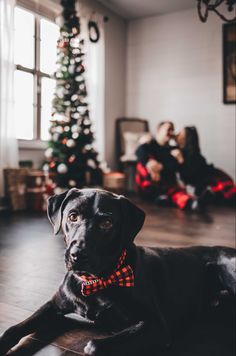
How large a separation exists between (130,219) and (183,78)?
5.82m

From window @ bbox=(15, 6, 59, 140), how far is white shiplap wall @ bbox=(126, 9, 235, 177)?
79.4 inches

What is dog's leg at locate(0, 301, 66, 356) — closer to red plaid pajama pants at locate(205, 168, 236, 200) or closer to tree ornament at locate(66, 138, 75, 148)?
tree ornament at locate(66, 138, 75, 148)

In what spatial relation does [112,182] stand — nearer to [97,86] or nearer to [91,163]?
[91,163]

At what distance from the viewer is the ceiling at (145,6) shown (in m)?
6.04

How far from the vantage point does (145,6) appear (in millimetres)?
6227

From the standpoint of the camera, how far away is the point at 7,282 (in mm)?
1772

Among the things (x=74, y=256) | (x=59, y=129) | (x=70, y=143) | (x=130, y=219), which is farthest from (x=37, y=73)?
(x=74, y=256)

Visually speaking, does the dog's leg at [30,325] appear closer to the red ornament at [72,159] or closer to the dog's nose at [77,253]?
the dog's nose at [77,253]

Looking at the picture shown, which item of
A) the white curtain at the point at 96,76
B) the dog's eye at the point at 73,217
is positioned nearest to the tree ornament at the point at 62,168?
the white curtain at the point at 96,76

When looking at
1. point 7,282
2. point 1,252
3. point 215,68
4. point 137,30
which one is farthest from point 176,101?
point 7,282

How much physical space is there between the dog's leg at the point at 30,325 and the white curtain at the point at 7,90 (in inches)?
125

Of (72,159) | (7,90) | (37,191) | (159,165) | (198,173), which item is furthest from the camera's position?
(198,173)

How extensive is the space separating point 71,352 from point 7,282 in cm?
75

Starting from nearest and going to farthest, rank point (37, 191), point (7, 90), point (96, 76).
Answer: point (37, 191) < point (7, 90) < point (96, 76)
